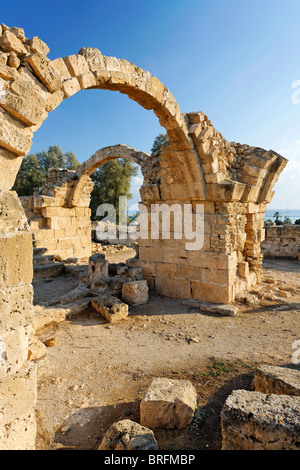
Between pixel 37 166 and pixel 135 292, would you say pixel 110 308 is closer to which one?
pixel 135 292

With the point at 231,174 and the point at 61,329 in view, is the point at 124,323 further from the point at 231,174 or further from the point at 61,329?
the point at 231,174

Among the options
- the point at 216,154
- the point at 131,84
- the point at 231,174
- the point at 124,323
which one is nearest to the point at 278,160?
the point at 231,174

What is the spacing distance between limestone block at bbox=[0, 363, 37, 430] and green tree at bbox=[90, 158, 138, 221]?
18258 mm

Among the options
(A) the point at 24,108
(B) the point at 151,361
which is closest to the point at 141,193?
(B) the point at 151,361

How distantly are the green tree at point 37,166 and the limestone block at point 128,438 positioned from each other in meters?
20.8

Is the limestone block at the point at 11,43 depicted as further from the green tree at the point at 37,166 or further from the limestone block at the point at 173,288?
the green tree at the point at 37,166

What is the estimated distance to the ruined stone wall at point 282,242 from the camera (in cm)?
1129

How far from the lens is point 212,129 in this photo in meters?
5.64

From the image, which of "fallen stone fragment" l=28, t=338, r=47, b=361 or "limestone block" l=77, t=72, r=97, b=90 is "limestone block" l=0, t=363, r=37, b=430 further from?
"limestone block" l=77, t=72, r=97, b=90

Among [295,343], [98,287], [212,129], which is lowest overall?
[295,343]

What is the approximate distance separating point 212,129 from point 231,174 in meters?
1.18

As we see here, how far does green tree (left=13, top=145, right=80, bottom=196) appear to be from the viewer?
22.3m

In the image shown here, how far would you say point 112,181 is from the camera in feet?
64.2

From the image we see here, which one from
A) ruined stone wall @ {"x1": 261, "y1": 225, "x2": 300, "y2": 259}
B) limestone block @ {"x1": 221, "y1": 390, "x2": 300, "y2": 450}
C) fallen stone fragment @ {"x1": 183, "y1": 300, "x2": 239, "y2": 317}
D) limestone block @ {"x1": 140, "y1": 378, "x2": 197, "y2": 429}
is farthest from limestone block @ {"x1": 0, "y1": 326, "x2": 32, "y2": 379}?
ruined stone wall @ {"x1": 261, "y1": 225, "x2": 300, "y2": 259}
